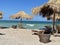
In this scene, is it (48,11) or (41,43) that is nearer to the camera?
(41,43)

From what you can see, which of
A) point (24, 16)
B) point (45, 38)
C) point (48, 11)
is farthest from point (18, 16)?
point (45, 38)

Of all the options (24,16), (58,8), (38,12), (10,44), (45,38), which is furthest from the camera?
(24,16)

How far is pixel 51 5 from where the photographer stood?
41.0ft

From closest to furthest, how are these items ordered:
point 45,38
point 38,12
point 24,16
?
point 45,38, point 38,12, point 24,16

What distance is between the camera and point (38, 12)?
1305cm

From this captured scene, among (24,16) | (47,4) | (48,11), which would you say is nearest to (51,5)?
(47,4)

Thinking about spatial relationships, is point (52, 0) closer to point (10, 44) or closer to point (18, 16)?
point (10, 44)

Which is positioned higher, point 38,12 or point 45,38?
point 38,12

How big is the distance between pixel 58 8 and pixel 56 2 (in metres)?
0.57

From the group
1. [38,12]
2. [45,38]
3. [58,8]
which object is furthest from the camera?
[38,12]

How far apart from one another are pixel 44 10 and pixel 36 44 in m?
4.94

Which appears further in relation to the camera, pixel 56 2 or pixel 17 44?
pixel 56 2

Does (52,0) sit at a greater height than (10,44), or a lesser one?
greater

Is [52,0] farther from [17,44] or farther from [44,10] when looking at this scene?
[17,44]
